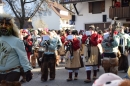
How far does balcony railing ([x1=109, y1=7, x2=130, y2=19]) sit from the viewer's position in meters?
24.6

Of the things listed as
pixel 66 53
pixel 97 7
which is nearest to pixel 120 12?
pixel 97 7

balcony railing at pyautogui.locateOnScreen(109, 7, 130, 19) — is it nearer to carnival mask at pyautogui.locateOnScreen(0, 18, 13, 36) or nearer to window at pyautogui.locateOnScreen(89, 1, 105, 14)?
Answer: window at pyautogui.locateOnScreen(89, 1, 105, 14)

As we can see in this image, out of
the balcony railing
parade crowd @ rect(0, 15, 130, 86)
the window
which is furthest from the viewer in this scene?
the window

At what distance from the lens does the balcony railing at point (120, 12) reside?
80.6 ft

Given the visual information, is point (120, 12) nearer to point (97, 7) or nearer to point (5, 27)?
point (97, 7)

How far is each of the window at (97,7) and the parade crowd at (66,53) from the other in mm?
14061

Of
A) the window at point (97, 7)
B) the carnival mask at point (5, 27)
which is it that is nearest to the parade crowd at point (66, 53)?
the carnival mask at point (5, 27)

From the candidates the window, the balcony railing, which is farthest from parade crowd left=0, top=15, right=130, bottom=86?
the window

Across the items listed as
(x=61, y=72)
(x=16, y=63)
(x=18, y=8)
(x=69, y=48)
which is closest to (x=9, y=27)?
(x=16, y=63)

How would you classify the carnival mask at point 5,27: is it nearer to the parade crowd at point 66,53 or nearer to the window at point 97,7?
the parade crowd at point 66,53

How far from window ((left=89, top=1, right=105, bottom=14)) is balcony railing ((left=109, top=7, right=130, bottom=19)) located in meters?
1.20

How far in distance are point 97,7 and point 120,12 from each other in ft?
9.49

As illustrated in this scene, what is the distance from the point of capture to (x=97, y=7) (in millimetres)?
26859

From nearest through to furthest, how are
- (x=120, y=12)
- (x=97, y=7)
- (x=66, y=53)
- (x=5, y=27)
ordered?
(x=5, y=27) < (x=66, y=53) < (x=120, y=12) < (x=97, y=7)
